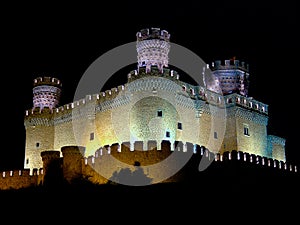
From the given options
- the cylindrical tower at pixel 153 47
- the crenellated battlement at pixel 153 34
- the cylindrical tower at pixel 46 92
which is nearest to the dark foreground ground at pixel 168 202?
the cylindrical tower at pixel 153 47

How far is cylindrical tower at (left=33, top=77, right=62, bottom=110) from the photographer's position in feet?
148

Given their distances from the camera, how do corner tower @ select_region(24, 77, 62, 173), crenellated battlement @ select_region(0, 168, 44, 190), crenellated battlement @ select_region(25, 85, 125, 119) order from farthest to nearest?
corner tower @ select_region(24, 77, 62, 173) < crenellated battlement @ select_region(25, 85, 125, 119) < crenellated battlement @ select_region(0, 168, 44, 190)

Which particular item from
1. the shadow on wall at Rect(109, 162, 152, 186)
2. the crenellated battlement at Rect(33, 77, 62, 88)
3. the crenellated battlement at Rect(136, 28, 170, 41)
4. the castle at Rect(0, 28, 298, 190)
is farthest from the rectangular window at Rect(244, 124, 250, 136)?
the crenellated battlement at Rect(33, 77, 62, 88)

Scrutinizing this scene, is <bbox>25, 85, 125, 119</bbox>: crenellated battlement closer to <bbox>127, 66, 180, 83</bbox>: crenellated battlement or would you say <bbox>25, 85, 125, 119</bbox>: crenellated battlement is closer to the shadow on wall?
<bbox>127, 66, 180, 83</bbox>: crenellated battlement

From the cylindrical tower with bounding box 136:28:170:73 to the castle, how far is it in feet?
0.20

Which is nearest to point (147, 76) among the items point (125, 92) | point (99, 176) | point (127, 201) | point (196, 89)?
point (125, 92)

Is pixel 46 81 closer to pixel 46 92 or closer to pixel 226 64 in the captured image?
pixel 46 92

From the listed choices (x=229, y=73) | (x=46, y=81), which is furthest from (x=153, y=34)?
(x=46, y=81)

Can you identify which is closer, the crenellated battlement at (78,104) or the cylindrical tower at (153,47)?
the cylindrical tower at (153,47)

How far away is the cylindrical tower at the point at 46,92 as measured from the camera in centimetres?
4525

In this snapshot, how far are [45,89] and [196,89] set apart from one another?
37.9ft

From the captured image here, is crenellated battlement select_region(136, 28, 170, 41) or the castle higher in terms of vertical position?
crenellated battlement select_region(136, 28, 170, 41)

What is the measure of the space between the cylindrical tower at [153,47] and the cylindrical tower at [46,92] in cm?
876

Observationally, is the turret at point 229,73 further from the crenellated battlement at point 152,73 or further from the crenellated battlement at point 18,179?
the crenellated battlement at point 18,179
